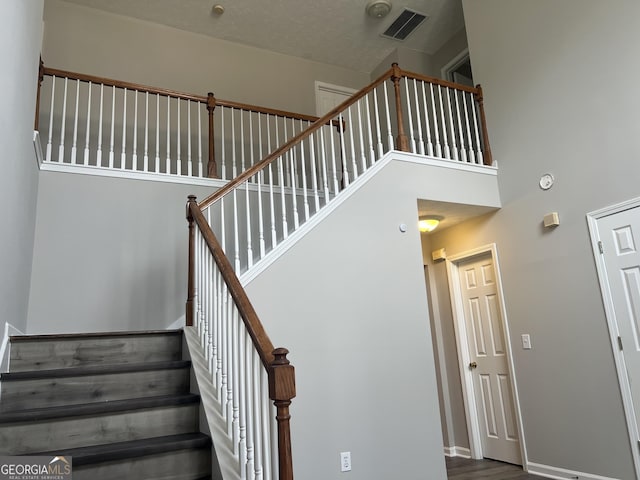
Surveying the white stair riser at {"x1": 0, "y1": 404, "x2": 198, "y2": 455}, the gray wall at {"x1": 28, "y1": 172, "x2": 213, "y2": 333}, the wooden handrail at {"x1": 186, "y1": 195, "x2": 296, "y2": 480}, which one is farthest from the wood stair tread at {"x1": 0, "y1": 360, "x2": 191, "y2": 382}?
the gray wall at {"x1": 28, "y1": 172, "x2": 213, "y2": 333}

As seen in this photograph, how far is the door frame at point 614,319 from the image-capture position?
3.23m

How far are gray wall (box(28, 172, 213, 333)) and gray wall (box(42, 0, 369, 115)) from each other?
1841 millimetres

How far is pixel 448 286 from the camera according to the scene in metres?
5.14

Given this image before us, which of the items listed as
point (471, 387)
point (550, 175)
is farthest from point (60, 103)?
point (471, 387)

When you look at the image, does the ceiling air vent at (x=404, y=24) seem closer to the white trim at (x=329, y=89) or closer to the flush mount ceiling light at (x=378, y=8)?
the flush mount ceiling light at (x=378, y=8)

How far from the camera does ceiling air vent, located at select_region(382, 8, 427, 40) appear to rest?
5715 mm

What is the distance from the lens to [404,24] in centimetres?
589

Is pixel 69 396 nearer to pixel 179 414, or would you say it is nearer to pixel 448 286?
pixel 179 414

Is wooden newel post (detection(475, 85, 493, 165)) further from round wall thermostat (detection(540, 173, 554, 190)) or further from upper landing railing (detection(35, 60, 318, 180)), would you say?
upper landing railing (detection(35, 60, 318, 180))

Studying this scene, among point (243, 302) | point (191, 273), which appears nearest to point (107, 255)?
point (191, 273)

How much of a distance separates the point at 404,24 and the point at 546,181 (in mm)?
3068

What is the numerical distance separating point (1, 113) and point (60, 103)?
2.94 m

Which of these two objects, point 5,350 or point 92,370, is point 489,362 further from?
point 5,350

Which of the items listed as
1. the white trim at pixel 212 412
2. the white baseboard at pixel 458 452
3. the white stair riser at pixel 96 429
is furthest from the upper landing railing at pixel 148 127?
the white baseboard at pixel 458 452
